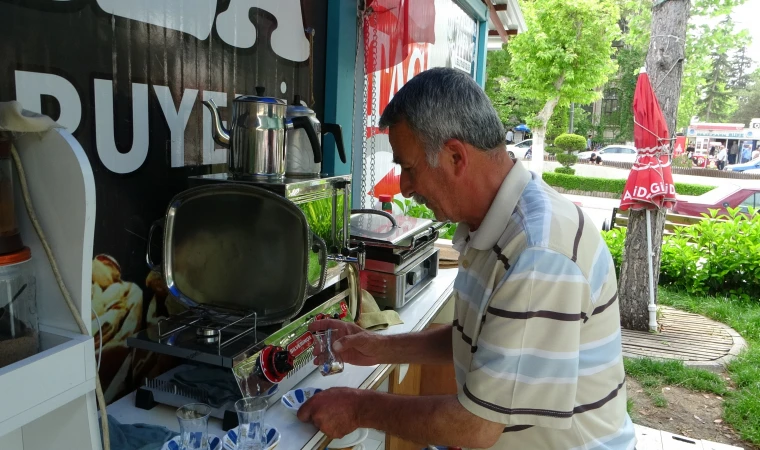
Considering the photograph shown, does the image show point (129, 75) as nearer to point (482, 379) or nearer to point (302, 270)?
point (302, 270)

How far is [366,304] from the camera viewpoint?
2482 millimetres

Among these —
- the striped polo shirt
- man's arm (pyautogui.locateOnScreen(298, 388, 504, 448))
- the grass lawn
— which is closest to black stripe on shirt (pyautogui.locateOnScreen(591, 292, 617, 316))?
the striped polo shirt

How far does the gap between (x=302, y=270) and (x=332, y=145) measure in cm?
147

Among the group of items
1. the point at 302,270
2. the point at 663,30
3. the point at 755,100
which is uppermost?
the point at 755,100

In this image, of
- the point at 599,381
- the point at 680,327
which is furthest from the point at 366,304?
the point at 680,327

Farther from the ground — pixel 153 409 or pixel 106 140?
pixel 106 140

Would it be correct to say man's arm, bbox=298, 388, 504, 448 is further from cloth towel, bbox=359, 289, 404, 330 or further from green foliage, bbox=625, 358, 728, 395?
green foliage, bbox=625, 358, 728, 395

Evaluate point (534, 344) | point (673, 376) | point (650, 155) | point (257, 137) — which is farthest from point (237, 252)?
point (650, 155)

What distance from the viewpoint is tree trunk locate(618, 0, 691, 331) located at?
5.80 meters

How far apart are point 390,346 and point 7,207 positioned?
1.25 meters

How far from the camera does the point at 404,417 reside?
1.43m

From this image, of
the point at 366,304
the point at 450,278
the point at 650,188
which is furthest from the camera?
the point at 650,188

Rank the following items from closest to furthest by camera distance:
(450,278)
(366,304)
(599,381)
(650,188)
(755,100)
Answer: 1. (599,381)
2. (366,304)
3. (450,278)
4. (650,188)
5. (755,100)

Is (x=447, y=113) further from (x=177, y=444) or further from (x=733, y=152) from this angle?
→ (x=733, y=152)
